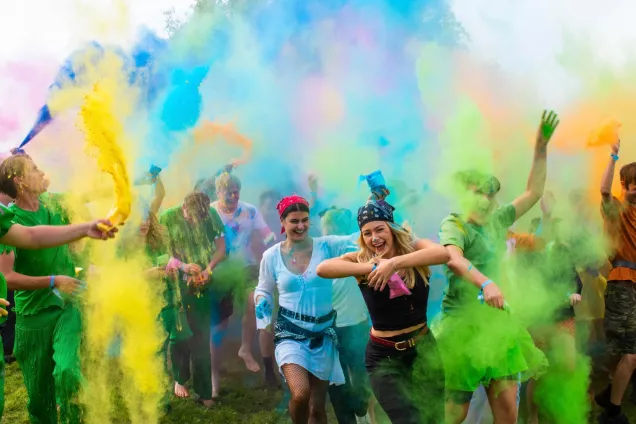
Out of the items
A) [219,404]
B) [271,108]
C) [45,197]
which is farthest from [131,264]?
[271,108]

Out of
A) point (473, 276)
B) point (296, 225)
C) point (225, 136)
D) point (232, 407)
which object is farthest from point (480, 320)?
point (225, 136)

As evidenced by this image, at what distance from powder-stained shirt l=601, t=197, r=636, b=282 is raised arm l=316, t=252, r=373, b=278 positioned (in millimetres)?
2178

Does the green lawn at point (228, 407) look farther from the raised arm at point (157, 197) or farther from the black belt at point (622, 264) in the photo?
the black belt at point (622, 264)

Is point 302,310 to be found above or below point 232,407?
above

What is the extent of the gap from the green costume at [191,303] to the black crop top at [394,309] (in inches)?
95.0

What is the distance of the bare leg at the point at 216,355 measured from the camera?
543 cm

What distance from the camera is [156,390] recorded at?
14.7 feet

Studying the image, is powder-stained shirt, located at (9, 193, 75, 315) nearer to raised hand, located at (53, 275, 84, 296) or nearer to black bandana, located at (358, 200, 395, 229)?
raised hand, located at (53, 275, 84, 296)

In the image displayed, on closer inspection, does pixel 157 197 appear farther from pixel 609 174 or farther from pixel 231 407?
pixel 609 174

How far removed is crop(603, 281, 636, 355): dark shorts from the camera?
445 centimetres

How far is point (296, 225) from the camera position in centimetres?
402

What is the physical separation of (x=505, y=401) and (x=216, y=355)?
303 centimetres

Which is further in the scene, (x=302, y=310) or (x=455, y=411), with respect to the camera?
(x=302, y=310)

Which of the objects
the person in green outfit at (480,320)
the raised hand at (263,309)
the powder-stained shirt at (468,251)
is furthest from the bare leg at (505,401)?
the raised hand at (263,309)
